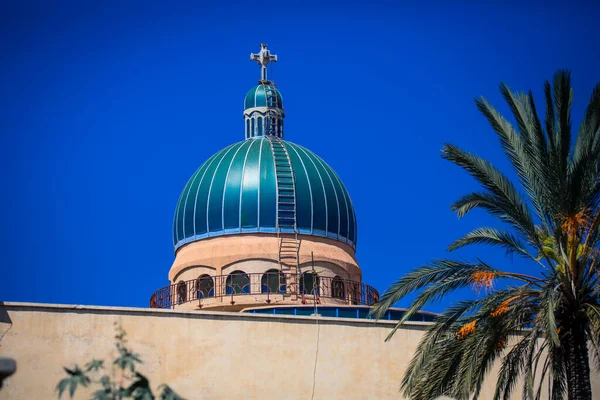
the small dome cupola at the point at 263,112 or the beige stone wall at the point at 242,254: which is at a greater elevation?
the small dome cupola at the point at 263,112

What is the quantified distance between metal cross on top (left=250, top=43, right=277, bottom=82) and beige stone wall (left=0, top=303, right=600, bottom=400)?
40.1 feet

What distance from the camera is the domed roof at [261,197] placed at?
29.0m

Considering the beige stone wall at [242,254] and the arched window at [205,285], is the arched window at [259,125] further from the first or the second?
the arched window at [205,285]

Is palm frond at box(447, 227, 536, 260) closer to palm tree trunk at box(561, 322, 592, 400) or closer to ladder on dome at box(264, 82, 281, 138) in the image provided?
palm tree trunk at box(561, 322, 592, 400)

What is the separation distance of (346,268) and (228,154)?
446 centimetres

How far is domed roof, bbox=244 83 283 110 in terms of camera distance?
32.2 meters

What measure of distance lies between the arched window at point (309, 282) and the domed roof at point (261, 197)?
1.13 metres

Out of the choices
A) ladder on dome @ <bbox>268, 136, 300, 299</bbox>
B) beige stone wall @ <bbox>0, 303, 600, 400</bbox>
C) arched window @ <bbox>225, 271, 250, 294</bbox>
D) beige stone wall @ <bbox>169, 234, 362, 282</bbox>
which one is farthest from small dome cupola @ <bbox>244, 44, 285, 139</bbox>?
beige stone wall @ <bbox>0, 303, 600, 400</bbox>

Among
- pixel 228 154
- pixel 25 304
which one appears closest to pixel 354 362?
pixel 25 304

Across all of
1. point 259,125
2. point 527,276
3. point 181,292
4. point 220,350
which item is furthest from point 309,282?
point 527,276

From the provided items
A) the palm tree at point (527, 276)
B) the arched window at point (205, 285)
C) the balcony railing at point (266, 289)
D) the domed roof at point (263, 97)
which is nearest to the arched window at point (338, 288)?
the balcony railing at point (266, 289)

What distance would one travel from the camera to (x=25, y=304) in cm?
2131

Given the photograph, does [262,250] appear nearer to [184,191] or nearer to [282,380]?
[184,191]

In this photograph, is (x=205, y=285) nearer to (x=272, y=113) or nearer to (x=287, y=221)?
(x=287, y=221)
